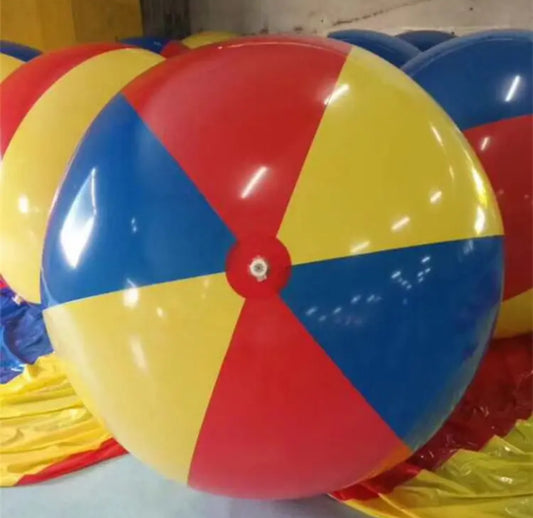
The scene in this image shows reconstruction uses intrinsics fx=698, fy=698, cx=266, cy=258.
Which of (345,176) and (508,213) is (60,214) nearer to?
(345,176)

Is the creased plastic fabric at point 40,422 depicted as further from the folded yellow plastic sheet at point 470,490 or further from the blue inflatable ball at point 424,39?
the blue inflatable ball at point 424,39

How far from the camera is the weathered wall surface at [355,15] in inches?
115

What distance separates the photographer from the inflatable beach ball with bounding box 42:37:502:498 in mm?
1006

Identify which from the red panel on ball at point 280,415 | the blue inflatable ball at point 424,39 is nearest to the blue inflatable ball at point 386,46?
the blue inflatable ball at point 424,39

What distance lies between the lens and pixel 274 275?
3.29 ft

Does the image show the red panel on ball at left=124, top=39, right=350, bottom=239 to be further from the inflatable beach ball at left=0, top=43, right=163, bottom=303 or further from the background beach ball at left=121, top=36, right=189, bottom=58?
the background beach ball at left=121, top=36, right=189, bottom=58

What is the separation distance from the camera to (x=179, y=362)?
3.38 ft

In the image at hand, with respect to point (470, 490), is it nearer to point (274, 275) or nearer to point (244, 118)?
point (274, 275)

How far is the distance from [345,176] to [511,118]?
661 mm

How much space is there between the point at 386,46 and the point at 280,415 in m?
1.54

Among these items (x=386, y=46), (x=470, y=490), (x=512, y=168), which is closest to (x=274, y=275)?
(x=470, y=490)

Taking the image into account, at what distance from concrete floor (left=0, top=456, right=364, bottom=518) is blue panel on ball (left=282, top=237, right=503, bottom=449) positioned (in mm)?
322

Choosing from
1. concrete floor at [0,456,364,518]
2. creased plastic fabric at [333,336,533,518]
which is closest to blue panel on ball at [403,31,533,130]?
creased plastic fabric at [333,336,533,518]

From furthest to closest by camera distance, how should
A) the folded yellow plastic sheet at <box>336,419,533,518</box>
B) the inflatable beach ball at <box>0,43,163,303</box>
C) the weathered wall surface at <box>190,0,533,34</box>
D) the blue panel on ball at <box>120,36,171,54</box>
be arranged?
the weathered wall surface at <box>190,0,533,34</box> < the blue panel on ball at <box>120,36,171,54</box> < the inflatable beach ball at <box>0,43,163,303</box> < the folded yellow plastic sheet at <box>336,419,533,518</box>
